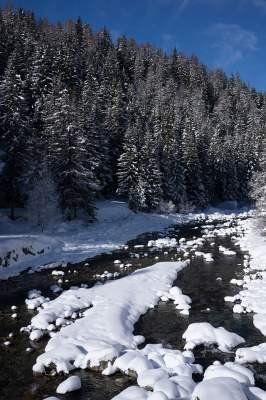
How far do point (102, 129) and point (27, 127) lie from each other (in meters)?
16.0

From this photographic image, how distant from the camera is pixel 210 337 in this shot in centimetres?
1437

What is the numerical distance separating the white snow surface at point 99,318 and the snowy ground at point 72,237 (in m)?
7.45

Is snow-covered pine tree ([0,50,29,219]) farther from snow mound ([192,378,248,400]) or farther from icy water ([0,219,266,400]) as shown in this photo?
snow mound ([192,378,248,400])

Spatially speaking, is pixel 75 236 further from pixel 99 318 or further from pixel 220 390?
pixel 220 390

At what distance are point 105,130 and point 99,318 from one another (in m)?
42.6

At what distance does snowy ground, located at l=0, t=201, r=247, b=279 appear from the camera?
1098 inches

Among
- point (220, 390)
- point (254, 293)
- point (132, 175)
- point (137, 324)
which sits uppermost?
point (132, 175)

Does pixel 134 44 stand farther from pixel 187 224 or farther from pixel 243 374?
pixel 243 374

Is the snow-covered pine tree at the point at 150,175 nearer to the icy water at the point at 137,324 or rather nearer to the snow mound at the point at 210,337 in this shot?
the icy water at the point at 137,324

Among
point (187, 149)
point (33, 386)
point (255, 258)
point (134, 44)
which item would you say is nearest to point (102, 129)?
point (187, 149)

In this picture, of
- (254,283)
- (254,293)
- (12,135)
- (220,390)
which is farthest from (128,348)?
(12,135)

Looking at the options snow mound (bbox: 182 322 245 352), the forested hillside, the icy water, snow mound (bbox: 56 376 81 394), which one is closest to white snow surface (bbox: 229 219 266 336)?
the icy water

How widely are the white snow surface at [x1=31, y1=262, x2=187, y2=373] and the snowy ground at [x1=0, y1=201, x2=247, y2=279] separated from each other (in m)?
7.45

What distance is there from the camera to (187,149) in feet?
203
